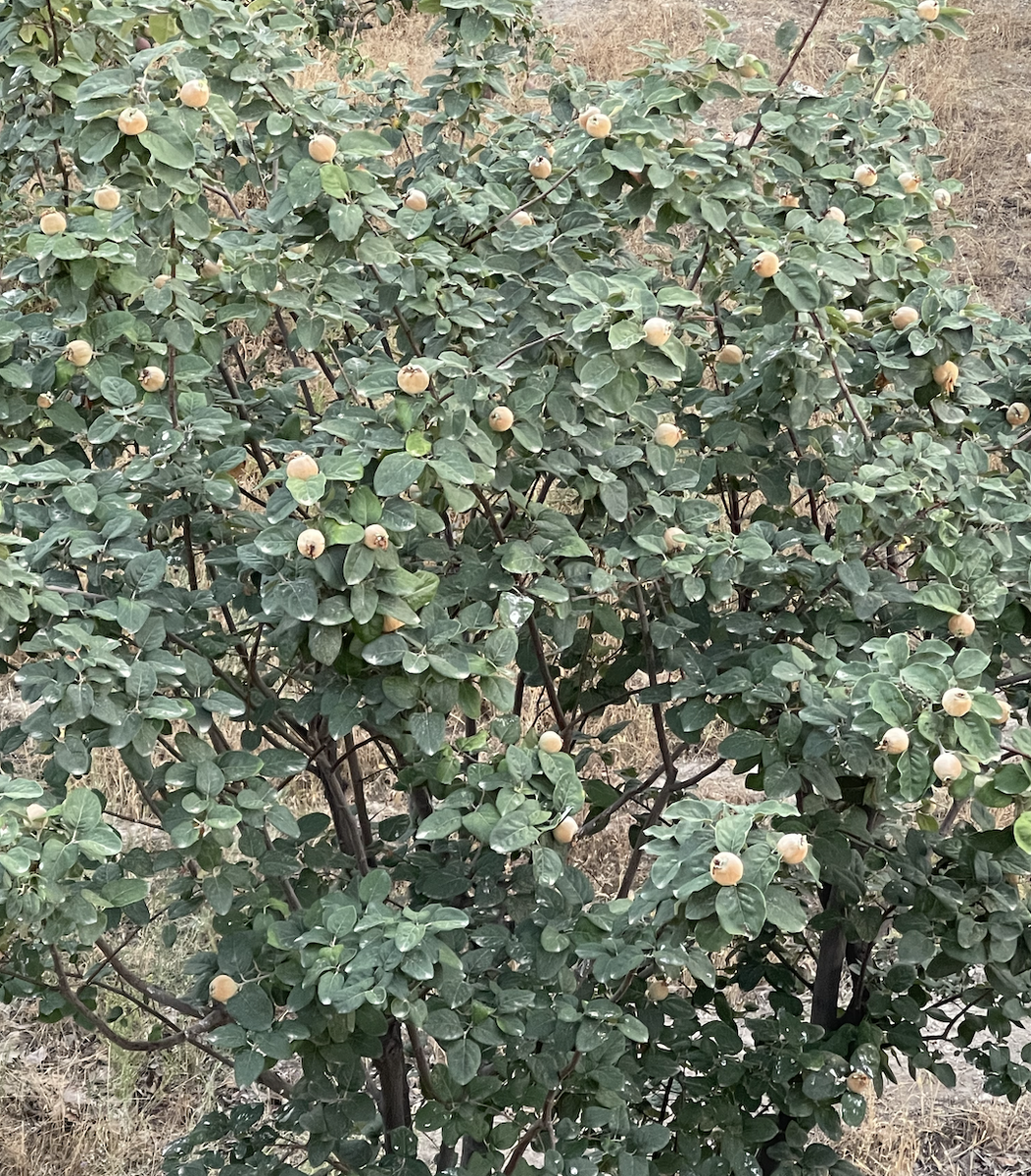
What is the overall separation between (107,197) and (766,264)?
75 cm

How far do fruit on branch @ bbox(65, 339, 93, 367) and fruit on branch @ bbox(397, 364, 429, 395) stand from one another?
1.54 ft

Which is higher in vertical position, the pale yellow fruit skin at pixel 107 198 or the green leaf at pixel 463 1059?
the pale yellow fruit skin at pixel 107 198

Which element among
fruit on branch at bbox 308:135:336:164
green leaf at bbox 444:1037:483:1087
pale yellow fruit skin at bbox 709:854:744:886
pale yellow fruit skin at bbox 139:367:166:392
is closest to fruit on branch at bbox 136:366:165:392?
pale yellow fruit skin at bbox 139:367:166:392

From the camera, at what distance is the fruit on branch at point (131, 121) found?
1.40 meters

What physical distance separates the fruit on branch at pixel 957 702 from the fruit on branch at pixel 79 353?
1.12 meters

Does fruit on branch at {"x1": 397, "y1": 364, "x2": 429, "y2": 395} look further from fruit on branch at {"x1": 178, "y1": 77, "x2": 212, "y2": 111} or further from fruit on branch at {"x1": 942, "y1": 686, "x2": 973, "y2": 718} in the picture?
fruit on branch at {"x1": 942, "y1": 686, "x2": 973, "y2": 718}

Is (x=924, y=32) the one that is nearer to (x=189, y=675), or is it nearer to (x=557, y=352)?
(x=557, y=352)

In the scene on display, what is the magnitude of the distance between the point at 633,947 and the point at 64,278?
1036mm

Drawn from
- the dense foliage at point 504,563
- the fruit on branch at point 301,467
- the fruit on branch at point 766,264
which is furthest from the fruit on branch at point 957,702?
the fruit on branch at point 301,467

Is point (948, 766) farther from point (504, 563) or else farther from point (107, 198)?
point (107, 198)

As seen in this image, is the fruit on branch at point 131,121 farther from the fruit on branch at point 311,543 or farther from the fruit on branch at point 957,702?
the fruit on branch at point 957,702

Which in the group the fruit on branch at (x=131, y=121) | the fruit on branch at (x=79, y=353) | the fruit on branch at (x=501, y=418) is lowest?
the fruit on branch at (x=501, y=418)

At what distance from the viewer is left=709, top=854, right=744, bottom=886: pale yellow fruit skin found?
1.19 metres

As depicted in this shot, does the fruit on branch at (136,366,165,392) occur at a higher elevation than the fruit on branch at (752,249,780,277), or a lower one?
lower
